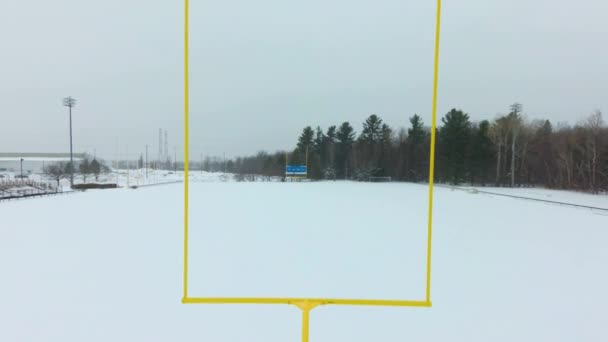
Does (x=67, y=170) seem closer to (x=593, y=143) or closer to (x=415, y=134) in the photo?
(x=415, y=134)

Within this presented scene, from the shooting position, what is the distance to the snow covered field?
342 cm

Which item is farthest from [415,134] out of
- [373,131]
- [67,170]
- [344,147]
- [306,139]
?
[67,170]

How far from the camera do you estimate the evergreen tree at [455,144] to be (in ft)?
105

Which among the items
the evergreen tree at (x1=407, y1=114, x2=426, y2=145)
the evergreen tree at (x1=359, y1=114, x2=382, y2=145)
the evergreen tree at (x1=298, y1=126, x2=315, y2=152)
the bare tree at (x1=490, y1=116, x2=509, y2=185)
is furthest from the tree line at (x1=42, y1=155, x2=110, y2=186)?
the bare tree at (x1=490, y1=116, x2=509, y2=185)

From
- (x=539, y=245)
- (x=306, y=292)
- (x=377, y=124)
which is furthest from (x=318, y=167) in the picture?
(x=306, y=292)

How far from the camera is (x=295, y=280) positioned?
4711 millimetres

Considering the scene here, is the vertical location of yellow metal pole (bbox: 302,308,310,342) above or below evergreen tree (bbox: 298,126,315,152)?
below

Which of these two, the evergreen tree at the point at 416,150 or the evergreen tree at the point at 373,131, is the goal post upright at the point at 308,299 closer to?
the evergreen tree at the point at 416,150

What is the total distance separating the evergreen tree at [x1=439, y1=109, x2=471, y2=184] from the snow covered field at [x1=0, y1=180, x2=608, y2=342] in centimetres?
2454

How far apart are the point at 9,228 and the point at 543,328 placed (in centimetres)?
1265

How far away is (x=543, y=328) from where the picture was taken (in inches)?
137

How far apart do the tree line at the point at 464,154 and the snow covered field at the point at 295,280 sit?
33.4 feet

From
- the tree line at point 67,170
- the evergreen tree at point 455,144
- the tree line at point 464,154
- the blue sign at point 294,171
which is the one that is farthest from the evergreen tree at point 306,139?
the tree line at point 67,170

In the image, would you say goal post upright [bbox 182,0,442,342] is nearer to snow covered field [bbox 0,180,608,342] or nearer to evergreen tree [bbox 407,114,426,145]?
snow covered field [bbox 0,180,608,342]
